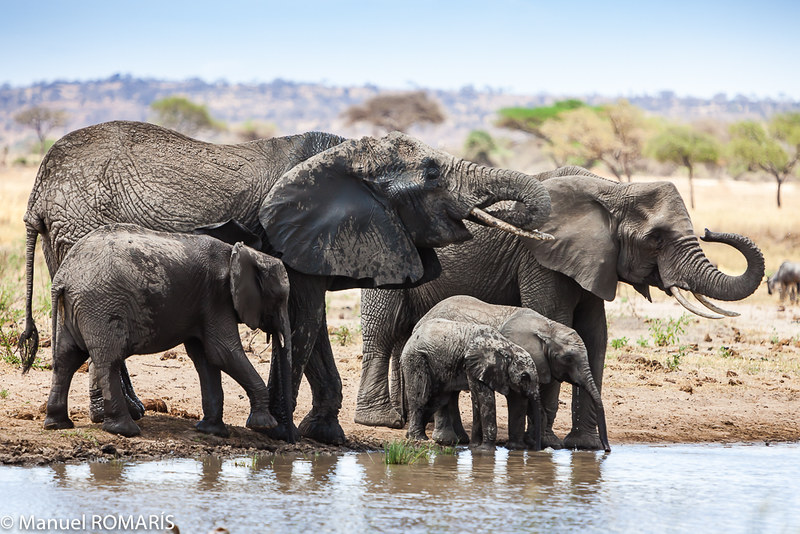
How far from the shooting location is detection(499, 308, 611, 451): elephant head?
815 centimetres

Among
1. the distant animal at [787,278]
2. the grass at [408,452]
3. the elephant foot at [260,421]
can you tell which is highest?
the distant animal at [787,278]

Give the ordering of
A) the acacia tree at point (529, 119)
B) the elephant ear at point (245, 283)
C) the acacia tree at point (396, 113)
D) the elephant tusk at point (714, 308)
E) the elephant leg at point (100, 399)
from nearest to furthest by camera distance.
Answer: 1. the elephant ear at point (245, 283)
2. the elephant leg at point (100, 399)
3. the elephant tusk at point (714, 308)
4. the acacia tree at point (529, 119)
5. the acacia tree at point (396, 113)

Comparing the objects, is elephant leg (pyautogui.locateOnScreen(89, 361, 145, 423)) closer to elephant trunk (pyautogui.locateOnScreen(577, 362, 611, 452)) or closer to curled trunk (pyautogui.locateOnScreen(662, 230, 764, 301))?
elephant trunk (pyautogui.locateOnScreen(577, 362, 611, 452))

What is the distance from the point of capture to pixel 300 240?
7.52 metres

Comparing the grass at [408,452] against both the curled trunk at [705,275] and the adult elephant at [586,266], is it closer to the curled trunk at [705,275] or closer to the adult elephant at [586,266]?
the adult elephant at [586,266]

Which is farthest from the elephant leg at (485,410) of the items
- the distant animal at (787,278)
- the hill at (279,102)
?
the hill at (279,102)

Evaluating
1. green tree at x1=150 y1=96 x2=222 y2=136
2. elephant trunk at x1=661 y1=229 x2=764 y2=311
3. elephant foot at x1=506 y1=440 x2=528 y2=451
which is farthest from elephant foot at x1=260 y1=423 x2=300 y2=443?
green tree at x1=150 y1=96 x2=222 y2=136

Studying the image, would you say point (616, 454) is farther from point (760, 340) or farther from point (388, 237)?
point (760, 340)

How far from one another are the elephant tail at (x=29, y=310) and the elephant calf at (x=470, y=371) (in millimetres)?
2483

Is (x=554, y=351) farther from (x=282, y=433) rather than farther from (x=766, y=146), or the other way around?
(x=766, y=146)

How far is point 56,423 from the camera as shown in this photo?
733 cm

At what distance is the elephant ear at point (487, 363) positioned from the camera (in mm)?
7953

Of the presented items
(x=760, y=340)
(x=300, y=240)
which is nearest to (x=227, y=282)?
(x=300, y=240)

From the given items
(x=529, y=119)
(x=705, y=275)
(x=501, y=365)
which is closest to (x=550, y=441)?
(x=501, y=365)
